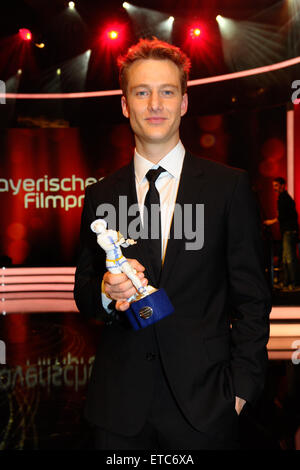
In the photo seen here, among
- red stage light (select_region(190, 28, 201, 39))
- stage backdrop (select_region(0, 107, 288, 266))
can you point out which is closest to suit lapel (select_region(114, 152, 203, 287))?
stage backdrop (select_region(0, 107, 288, 266))

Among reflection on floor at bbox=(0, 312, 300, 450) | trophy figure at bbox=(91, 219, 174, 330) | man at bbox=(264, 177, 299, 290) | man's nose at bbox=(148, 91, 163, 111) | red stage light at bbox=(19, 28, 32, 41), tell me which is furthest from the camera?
red stage light at bbox=(19, 28, 32, 41)

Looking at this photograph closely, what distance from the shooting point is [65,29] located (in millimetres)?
9836

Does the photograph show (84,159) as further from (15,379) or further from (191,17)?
(15,379)

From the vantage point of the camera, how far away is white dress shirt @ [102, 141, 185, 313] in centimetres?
161

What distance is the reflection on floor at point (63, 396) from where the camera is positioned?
2979 millimetres

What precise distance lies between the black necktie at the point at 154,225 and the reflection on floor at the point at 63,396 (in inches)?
75.7

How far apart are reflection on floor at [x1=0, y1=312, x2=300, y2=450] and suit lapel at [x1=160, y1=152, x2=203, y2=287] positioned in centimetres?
197

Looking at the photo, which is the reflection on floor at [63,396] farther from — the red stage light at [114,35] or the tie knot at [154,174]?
the red stage light at [114,35]

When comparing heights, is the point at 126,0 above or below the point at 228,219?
above

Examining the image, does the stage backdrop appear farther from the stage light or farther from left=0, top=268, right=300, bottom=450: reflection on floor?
left=0, top=268, right=300, bottom=450: reflection on floor

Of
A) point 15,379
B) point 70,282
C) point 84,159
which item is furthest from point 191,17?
point 15,379
